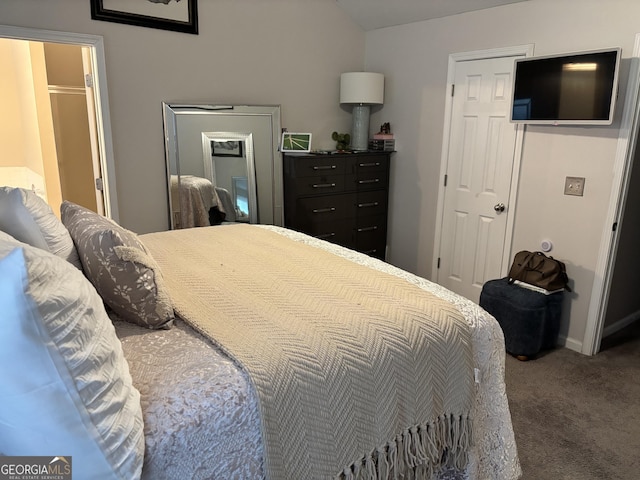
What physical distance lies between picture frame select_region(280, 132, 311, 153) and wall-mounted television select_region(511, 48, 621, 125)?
1.70 meters

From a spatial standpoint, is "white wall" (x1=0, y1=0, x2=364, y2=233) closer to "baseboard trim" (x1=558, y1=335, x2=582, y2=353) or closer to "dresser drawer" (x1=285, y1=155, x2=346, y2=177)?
Result: "dresser drawer" (x1=285, y1=155, x2=346, y2=177)

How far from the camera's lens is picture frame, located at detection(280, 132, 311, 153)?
414 centimetres

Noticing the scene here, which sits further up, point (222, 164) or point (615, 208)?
point (222, 164)

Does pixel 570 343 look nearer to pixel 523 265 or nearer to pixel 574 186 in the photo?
pixel 523 265

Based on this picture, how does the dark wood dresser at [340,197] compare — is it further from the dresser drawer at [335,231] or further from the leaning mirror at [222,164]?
the leaning mirror at [222,164]

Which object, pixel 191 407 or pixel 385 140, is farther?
pixel 385 140

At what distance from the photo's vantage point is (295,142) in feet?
13.7

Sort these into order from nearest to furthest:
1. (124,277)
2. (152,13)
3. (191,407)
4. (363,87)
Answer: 1. (191,407)
2. (124,277)
3. (152,13)
4. (363,87)

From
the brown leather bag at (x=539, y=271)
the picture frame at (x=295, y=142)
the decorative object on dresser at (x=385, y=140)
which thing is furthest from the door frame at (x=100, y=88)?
the brown leather bag at (x=539, y=271)

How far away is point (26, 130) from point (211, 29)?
2.69 m

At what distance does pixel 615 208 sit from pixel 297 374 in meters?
2.68

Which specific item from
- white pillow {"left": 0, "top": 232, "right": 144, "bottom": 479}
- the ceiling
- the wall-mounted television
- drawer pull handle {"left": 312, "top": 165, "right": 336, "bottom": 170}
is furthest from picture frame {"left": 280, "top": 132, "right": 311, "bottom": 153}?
white pillow {"left": 0, "top": 232, "right": 144, "bottom": 479}

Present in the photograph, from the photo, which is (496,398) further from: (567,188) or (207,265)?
(567,188)

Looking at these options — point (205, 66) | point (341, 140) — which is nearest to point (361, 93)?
point (341, 140)
